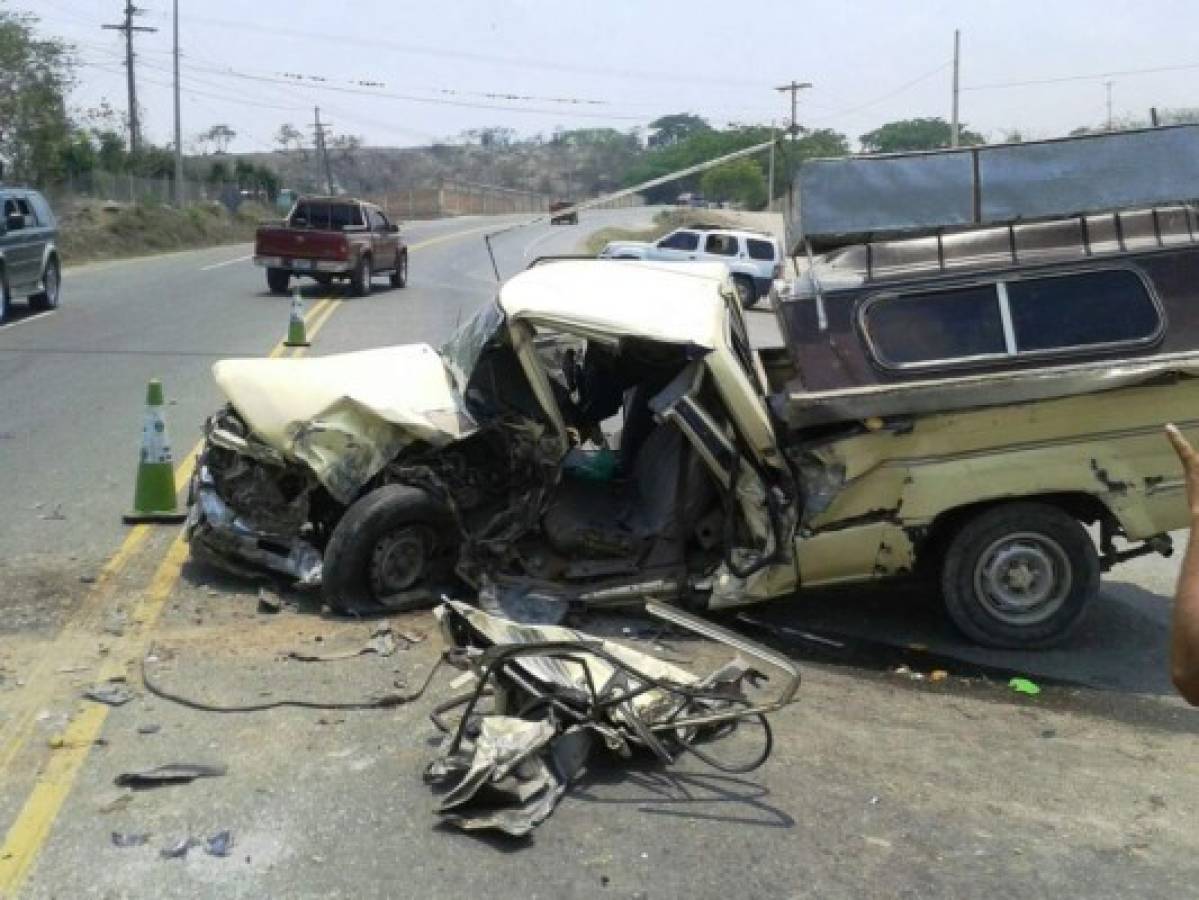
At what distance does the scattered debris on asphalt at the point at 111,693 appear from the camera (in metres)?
5.13

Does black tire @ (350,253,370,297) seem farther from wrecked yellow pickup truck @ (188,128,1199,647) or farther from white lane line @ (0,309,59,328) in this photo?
wrecked yellow pickup truck @ (188,128,1199,647)

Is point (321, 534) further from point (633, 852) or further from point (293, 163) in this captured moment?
point (293, 163)

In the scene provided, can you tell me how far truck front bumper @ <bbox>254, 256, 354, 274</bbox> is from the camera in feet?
82.0

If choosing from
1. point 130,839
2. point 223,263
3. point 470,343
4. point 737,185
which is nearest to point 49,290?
point 223,263

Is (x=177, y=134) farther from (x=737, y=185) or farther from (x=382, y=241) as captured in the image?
(x=737, y=185)

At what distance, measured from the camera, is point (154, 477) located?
7996 mm

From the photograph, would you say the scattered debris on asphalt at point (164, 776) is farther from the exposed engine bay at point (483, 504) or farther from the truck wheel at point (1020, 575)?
the truck wheel at point (1020, 575)

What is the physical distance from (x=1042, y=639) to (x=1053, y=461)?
87cm

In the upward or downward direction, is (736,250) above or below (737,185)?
below

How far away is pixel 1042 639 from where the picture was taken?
6.27 m

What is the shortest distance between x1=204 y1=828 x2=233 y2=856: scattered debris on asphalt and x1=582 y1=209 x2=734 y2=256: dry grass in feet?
143

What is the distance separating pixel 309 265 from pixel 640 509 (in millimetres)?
19595

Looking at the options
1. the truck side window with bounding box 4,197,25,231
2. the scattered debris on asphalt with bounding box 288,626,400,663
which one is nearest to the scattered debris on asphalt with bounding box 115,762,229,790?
the scattered debris on asphalt with bounding box 288,626,400,663

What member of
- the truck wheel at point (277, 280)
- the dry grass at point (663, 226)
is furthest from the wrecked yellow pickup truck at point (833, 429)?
the dry grass at point (663, 226)
